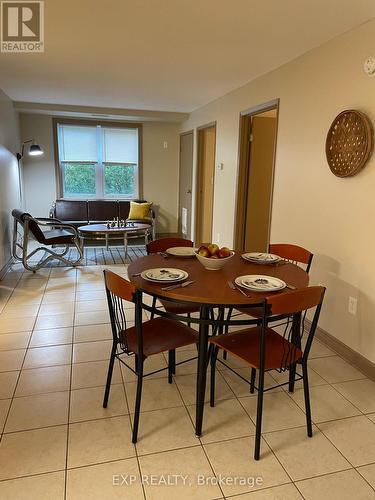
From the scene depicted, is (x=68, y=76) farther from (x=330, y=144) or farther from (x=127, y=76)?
(x=330, y=144)

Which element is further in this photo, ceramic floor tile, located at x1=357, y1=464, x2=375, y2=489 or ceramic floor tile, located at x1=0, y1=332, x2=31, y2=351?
ceramic floor tile, located at x1=0, y1=332, x2=31, y2=351

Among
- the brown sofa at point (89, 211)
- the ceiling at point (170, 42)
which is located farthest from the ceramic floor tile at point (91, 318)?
the brown sofa at point (89, 211)

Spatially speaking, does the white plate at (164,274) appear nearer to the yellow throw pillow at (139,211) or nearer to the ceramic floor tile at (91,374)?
the ceramic floor tile at (91,374)

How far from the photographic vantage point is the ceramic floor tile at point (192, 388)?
2192 mm

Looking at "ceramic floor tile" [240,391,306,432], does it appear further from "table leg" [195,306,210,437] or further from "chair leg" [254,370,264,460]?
"table leg" [195,306,210,437]

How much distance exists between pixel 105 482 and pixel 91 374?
90 cm


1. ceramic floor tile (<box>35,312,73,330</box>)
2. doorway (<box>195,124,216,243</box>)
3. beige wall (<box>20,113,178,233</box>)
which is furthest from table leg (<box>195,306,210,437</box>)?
beige wall (<box>20,113,178,233</box>)

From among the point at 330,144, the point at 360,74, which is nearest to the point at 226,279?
the point at 330,144

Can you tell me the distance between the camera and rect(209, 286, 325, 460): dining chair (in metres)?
1.62

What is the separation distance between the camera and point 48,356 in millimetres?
2631

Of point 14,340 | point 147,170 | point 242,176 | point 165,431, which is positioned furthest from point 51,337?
point 147,170

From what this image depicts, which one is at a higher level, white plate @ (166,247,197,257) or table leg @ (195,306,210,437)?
white plate @ (166,247,197,257)

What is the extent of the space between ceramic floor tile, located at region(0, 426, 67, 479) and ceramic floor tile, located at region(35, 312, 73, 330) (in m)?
1.32

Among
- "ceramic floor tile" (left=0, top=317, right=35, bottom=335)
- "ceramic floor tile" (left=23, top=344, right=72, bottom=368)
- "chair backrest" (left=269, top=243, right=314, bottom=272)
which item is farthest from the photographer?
"ceramic floor tile" (left=0, top=317, right=35, bottom=335)
